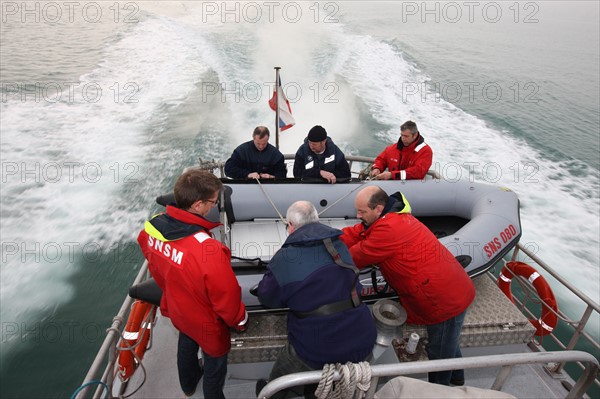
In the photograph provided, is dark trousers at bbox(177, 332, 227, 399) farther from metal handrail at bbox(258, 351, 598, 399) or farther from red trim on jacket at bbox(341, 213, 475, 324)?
red trim on jacket at bbox(341, 213, 475, 324)

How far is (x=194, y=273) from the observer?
1.63 metres

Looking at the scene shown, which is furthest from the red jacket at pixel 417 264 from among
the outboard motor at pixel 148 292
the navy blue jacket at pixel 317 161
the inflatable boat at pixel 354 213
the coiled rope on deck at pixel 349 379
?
the navy blue jacket at pixel 317 161

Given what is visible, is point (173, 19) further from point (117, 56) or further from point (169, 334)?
point (169, 334)

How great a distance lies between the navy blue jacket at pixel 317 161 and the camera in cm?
379

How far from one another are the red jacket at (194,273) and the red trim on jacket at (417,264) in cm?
78

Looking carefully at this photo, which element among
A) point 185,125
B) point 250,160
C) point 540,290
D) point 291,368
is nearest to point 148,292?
point 291,368

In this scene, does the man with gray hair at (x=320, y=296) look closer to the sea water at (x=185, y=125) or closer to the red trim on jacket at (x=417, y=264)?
the red trim on jacket at (x=417, y=264)

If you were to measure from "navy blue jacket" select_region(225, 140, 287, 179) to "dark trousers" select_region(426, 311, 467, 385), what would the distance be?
7.59ft

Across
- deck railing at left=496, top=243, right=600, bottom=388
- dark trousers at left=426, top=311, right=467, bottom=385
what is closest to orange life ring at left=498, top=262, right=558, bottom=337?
deck railing at left=496, top=243, right=600, bottom=388

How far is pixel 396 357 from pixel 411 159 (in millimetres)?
2197

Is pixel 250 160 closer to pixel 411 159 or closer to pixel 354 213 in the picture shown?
pixel 354 213

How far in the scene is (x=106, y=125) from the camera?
819 cm

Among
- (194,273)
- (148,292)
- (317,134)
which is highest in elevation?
(317,134)

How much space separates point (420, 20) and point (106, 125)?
82.2 feet
